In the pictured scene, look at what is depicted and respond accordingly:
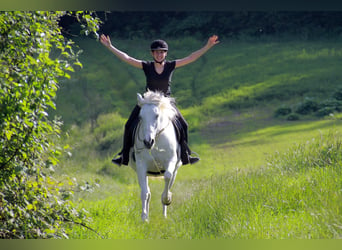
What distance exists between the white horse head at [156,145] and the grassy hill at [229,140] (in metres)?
0.59

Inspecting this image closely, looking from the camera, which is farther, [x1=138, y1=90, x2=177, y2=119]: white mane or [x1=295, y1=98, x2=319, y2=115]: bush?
[x1=295, y1=98, x2=319, y2=115]: bush

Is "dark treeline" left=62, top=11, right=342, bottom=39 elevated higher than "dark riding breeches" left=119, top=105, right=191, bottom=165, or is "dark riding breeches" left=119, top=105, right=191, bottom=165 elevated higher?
"dark treeline" left=62, top=11, right=342, bottom=39

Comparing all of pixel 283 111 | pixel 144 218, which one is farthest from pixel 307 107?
pixel 144 218

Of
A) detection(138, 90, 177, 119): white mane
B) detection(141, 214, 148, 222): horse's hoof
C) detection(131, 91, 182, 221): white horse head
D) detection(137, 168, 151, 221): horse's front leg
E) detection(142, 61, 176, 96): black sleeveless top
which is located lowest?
detection(141, 214, 148, 222): horse's hoof

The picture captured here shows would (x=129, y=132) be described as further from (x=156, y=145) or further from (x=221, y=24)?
(x=221, y=24)

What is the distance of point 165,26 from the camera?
16.9 metres

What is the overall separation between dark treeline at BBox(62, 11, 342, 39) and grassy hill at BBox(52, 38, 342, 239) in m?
0.45

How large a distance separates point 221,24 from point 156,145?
29.2ft

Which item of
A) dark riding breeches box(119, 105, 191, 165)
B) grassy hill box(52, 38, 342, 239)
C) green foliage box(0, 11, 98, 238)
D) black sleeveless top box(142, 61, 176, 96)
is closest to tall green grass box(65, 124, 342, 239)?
grassy hill box(52, 38, 342, 239)

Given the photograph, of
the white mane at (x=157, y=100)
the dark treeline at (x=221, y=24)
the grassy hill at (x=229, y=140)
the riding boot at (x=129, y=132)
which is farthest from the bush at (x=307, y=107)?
the white mane at (x=157, y=100)

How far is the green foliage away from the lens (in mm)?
7844

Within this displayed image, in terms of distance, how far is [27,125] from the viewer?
789 cm

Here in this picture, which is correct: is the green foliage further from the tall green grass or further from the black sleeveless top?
the black sleeveless top

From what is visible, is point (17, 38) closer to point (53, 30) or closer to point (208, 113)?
point (53, 30)
